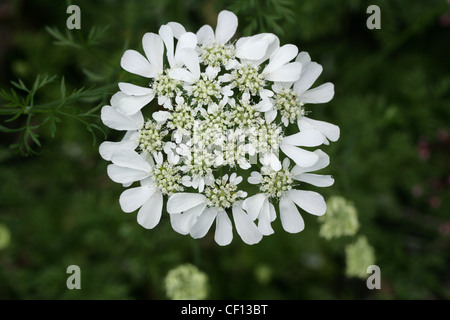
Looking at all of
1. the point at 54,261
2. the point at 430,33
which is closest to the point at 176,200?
the point at 54,261

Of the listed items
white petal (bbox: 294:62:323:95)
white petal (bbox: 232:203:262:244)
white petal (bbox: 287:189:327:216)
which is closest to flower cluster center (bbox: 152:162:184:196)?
white petal (bbox: 232:203:262:244)

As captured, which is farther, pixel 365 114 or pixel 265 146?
pixel 365 114

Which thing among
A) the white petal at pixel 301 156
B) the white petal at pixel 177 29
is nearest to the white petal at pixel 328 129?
the white petal at pixel 301 156

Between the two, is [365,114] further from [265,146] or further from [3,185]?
[3,185]

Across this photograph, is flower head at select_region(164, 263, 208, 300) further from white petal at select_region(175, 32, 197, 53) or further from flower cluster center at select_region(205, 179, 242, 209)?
white petal at select_region(175, 32, 197, 53)

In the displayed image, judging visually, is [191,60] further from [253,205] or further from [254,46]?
[253,205]

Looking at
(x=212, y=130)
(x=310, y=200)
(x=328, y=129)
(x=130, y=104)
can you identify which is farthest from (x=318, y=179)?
(x=130, y=104)
